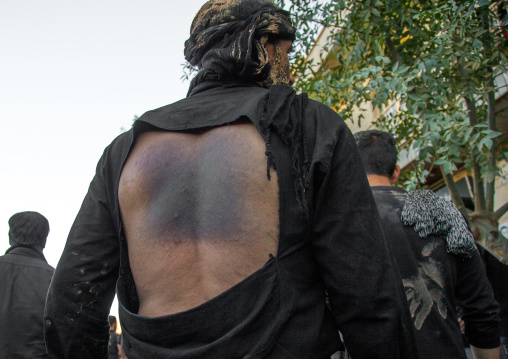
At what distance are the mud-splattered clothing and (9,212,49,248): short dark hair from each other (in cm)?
315

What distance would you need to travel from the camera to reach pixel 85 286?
5.49 ft

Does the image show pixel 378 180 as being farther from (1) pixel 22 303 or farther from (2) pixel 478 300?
(1) pixel 22 303

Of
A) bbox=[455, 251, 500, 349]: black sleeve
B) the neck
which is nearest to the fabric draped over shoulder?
the neck

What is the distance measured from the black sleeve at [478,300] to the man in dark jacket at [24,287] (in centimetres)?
320

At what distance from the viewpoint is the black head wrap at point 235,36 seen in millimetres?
1756

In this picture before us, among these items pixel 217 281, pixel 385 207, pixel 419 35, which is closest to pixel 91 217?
pixel 217 281

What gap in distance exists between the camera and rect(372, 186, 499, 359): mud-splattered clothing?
2553 millimetres

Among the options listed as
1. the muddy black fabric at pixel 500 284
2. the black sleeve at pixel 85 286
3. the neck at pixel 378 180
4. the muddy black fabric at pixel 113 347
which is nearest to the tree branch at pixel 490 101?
the muddy black fabric at pixel 500 284

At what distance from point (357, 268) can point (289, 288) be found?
20 centimetres

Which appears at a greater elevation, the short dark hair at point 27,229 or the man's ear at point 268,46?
the man's ear at point 268,46

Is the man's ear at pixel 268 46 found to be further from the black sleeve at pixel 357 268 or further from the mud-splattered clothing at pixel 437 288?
the mud-splattered clothing at pixel 437 288

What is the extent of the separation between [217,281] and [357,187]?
0.49 metres

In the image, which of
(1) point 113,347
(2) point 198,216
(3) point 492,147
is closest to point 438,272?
(2) point 198,216

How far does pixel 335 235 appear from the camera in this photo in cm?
144
